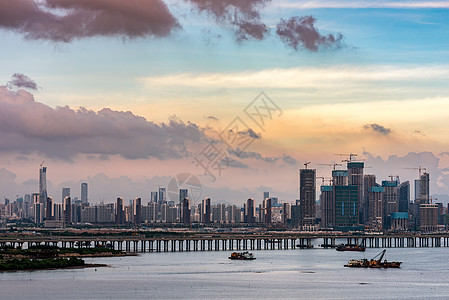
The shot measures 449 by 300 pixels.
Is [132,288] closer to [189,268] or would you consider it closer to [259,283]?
[259,283]

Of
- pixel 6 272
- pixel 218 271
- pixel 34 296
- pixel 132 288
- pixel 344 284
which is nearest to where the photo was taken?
pixel 34 296

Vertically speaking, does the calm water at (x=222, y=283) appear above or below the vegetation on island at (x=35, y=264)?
below

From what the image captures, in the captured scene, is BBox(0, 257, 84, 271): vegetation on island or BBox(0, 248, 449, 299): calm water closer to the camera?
BBox(0, 248, 449, 299): calm water

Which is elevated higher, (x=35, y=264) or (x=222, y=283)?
(x=35, y=264)

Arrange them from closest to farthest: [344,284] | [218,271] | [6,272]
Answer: [344,284] < [6,272] < [218,271]

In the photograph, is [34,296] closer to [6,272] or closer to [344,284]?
[6,272]

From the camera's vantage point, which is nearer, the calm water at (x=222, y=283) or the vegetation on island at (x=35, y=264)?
the calm water at (x=222, y=283)

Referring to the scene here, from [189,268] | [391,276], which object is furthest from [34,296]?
[391,276]

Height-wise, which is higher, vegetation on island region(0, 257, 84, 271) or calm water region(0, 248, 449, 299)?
vegetation on island region(0, 257, 84, 271)

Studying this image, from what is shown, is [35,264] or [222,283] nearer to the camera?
[222,283]

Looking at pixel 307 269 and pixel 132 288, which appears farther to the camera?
pixel 307 269
